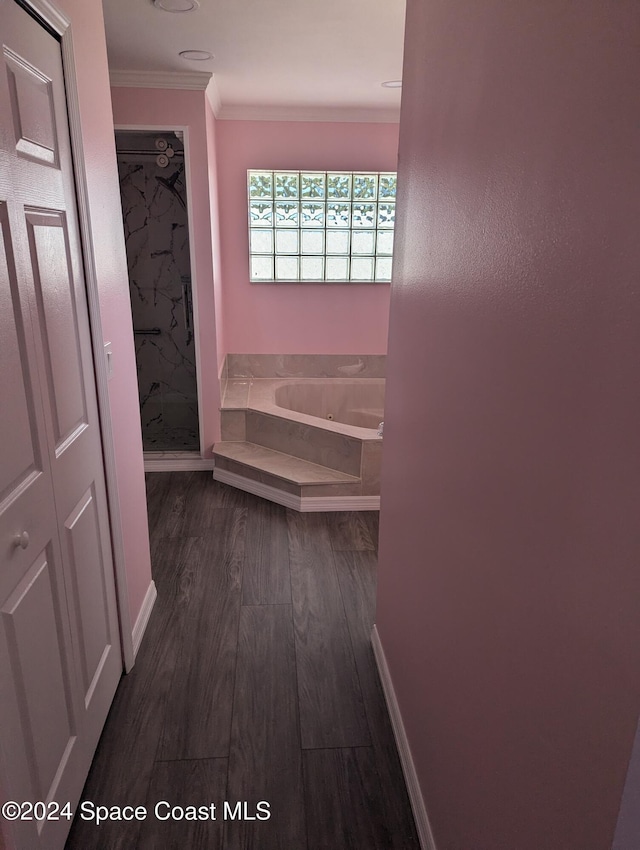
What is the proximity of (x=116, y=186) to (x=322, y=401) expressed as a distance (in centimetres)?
268

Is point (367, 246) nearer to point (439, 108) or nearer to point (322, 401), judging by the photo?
point (322, 401)

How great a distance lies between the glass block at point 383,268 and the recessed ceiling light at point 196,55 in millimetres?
1877

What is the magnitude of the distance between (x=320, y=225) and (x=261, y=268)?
21.4 inches

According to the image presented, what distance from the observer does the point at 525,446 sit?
90 centimetres

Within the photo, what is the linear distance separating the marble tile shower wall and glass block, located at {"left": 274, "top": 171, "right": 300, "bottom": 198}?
70cm

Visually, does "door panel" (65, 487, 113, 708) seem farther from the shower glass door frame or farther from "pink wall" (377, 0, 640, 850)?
the shower glass door frame

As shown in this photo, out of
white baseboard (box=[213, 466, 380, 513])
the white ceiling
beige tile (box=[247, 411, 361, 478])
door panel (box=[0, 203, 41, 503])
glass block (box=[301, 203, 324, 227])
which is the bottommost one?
white baseboard (box=[213, 466, 380, 513])

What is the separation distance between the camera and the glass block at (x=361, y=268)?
171 inches

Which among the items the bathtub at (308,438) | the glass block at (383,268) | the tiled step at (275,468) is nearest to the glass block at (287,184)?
the glass block at (383,268)

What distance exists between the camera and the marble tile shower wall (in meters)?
4.21

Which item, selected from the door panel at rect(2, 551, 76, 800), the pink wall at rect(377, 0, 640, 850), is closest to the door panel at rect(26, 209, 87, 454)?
the door panel at rect(2, 551, 76, 800)

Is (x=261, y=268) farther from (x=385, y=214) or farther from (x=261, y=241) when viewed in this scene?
(x=385, y=214)

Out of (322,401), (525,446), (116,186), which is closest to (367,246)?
(322,401)

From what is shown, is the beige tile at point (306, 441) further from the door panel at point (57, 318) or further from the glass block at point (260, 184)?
the door panel at point (57, 318)
